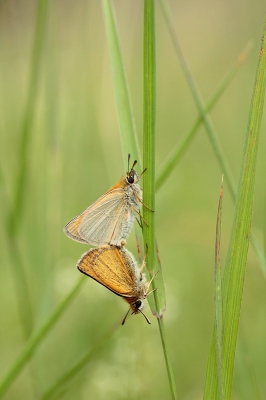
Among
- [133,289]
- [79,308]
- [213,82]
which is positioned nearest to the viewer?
[133,289]

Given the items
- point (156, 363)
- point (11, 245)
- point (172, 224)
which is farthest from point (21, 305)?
point (172, 224)

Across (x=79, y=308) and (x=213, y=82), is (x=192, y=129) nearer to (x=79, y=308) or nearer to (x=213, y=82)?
(x=79, y=308)

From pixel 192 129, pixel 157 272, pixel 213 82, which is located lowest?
pixel 157 272

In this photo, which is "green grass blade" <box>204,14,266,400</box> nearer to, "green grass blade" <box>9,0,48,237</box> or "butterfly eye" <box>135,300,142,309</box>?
"butterfly eye" <box>135,300,142,309</box>

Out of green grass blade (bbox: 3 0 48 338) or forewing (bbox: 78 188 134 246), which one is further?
forewing (bbox: 78 188 134 246)

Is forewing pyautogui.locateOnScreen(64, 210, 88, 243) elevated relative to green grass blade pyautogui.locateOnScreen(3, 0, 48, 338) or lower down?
lower down

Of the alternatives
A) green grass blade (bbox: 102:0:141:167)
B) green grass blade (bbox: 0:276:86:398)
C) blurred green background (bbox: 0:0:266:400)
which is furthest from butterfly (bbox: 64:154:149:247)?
green grass blade (bbox: 102:0:141:167)

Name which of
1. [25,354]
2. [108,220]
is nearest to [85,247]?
[108,220]

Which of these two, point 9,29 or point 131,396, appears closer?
point 131,396

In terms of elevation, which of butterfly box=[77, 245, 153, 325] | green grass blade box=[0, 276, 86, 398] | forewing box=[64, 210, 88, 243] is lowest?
green grass blade box=[0, 276, 86, 398]
